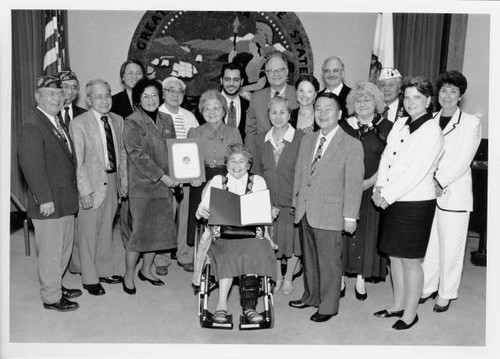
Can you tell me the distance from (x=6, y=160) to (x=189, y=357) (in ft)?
5.31

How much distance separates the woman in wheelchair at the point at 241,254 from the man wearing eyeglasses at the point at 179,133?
772 mm

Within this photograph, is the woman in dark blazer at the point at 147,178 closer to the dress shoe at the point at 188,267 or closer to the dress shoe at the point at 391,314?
the dress shoe at the point at 188,267

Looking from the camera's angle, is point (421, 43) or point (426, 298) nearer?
point (426, 298)

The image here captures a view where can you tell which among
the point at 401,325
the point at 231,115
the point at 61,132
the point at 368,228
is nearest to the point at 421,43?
the point at 231,115

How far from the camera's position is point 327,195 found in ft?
10.8

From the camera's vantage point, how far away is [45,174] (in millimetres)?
3336

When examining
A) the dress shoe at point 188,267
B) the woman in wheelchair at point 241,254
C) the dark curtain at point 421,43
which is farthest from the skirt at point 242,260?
the dark curtain at point 421,43

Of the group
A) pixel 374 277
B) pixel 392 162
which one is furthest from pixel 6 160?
pixel 374 277

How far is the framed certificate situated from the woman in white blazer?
1706mm

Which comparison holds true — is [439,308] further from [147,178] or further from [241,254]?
[147,178]

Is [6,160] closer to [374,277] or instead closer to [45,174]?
[45,174]

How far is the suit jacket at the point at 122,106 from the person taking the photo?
4691mm

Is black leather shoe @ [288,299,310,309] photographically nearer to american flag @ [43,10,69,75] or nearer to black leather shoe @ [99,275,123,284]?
black leather shoe @ [99,275,123,284]

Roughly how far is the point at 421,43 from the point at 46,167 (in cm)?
438
